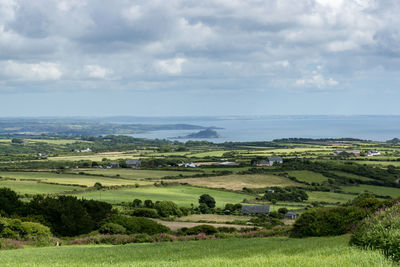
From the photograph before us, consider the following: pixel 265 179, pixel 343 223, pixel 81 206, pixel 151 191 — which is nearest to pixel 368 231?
pixel 343 223

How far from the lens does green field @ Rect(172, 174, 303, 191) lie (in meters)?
81.2

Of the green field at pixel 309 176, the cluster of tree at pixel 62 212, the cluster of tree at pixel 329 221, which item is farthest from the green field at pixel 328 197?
the cluster of tree at pixel 329 221

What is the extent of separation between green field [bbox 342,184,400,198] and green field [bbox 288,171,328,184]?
20.2 feet

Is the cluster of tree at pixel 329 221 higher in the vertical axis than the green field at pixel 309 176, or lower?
higher

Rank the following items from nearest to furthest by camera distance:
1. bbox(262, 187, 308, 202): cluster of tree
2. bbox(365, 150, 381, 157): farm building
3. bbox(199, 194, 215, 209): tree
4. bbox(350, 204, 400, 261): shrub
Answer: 1. bbox(350, 204, 400, 261): shrub
2. bbox(199, 194, 215, 209): tree
3. bbox(262, 187, 308, 202): cluster of tree
4. bbox(365, 150, 381, 157): farm building

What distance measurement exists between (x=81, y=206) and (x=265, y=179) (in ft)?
167

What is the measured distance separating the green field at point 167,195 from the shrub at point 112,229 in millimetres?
21358

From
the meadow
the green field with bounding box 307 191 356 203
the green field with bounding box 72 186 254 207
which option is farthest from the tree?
the meadow

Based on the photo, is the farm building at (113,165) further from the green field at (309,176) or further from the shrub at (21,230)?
the shrub at (21,230)

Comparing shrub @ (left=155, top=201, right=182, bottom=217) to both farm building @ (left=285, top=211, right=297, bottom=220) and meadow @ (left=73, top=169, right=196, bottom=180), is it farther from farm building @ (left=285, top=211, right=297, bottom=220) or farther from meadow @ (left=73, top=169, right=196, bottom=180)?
meadow @ (left=73, top=169, right=196, bottom=180)

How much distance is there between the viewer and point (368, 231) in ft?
56.9

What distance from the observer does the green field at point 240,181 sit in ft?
267

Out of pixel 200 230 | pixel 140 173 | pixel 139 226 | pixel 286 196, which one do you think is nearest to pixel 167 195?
pixel 286 196

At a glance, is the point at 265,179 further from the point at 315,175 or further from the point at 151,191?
the point at 151,191
